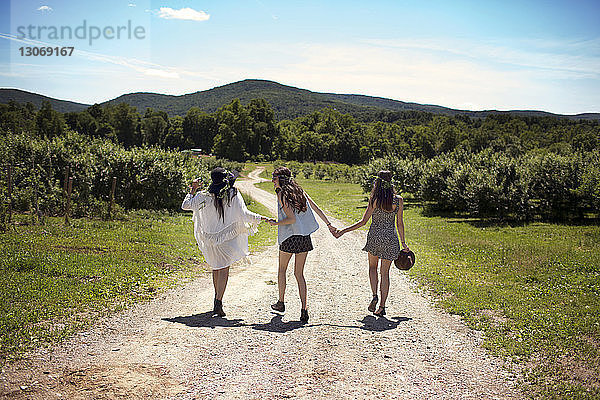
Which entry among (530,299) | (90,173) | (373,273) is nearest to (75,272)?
(373,273)

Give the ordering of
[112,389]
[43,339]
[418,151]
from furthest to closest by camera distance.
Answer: [418,151]
[43,339]
[112,389]

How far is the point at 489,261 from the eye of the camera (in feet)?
51.6

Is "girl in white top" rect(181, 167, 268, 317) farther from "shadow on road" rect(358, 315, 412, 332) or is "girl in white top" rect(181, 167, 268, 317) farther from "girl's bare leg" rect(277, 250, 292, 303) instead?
"shadow on road" rect(358, 315, 412, 332)

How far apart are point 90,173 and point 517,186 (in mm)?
26174

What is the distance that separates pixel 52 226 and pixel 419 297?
44.1 ft

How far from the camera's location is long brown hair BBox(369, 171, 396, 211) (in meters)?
8.40

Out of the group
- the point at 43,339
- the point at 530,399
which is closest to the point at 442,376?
the point at 530,399

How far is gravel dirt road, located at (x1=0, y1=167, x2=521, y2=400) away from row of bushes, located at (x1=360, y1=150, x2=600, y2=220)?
22.3 meters

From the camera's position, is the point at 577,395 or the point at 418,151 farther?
the point at 418,151

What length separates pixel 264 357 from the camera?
21.1ft

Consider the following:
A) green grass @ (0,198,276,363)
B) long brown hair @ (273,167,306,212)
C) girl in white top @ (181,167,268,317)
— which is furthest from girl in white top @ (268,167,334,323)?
green grass @ (0,198,276,363)

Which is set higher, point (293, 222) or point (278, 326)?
point (293, 222)

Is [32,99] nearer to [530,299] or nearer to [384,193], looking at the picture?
[384,193]

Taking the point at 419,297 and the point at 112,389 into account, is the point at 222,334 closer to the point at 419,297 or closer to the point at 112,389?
the point at 112,389
